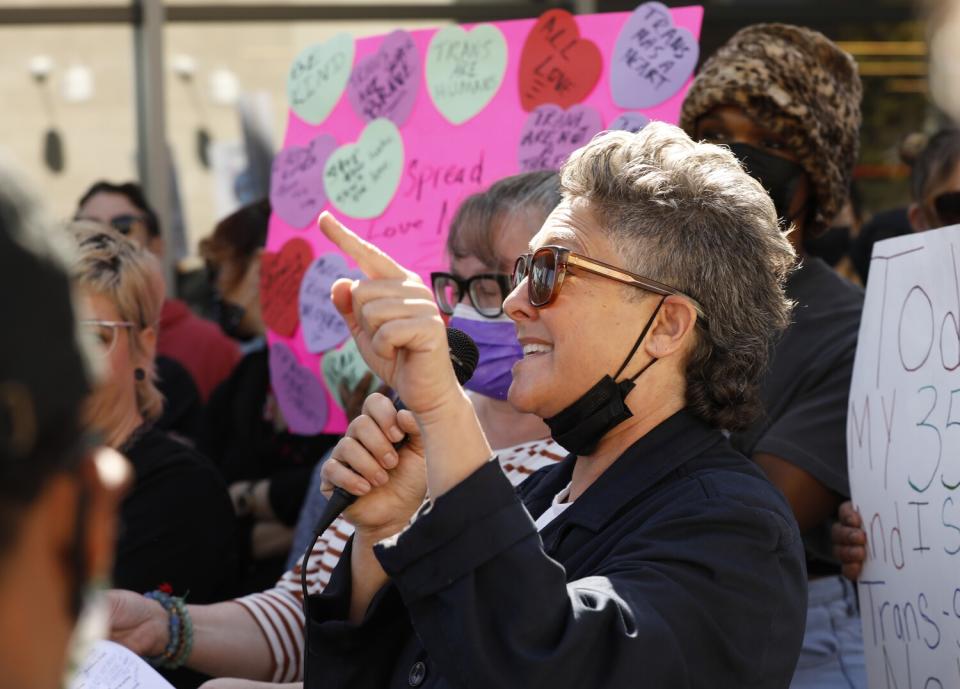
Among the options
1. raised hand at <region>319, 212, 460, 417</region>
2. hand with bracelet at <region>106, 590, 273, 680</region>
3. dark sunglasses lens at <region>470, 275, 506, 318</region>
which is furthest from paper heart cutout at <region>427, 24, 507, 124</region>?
raised hand at <region>319, 212, 460, 417</region>

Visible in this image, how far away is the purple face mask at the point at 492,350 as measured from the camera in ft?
9.71

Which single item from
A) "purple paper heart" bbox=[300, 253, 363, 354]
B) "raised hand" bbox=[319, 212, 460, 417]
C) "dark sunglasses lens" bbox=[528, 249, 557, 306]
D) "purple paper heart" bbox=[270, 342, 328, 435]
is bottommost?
"purple paper heart" bbox=[270, 342, 328, 435]

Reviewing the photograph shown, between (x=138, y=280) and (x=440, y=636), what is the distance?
85.5 inches

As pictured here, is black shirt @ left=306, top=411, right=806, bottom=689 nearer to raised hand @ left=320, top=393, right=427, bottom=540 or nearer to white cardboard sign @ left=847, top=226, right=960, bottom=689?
raised hand @ left=320, top=393, right=427, bottom=540

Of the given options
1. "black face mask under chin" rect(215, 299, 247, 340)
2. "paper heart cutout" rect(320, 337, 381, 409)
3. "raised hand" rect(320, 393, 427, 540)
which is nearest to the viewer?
"raised hand" rect(320, 393, 427, 540)

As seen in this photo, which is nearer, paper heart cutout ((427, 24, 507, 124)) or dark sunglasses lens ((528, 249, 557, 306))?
dark sunglasses lens ((528, 249, 557, 306))

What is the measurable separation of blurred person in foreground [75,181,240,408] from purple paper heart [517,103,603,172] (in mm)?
2341

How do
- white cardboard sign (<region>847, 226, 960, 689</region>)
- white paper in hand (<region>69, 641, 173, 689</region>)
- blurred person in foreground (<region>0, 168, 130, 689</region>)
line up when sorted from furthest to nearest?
white cardboard sign (<region>847, 226, 960, 689</region>) < white paper in hand (<region>69, 641, 173, 689</region>) < blurred person in foreground (<region>0, 168, 130, 689</region>)

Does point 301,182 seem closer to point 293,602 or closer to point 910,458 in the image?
point 293,602

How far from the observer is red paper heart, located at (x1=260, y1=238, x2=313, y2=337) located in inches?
162

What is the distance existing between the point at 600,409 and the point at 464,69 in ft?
6.11

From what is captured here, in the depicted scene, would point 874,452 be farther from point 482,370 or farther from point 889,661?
point 482,370

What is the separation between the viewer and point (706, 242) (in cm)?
217

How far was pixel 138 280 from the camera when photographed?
360 cm
